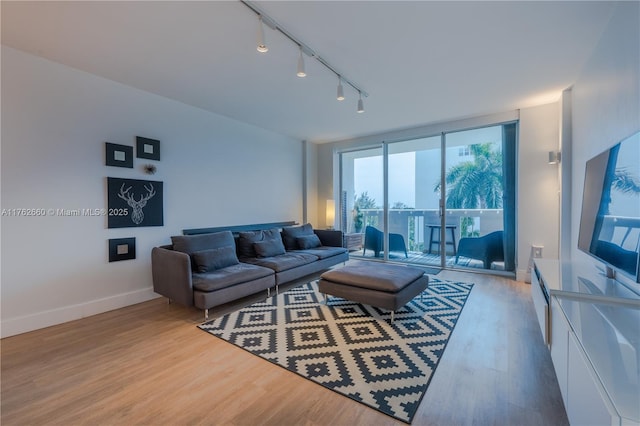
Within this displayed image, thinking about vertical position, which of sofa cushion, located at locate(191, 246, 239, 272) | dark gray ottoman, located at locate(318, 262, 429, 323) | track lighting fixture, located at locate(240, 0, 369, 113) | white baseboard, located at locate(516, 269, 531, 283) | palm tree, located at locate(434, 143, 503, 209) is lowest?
white baseboard, located at locate(516, 269, 531, 283)

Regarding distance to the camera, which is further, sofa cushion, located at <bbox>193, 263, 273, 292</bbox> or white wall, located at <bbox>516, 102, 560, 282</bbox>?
white wall, located at <bbox>516, 102, 560, 282</bbox>

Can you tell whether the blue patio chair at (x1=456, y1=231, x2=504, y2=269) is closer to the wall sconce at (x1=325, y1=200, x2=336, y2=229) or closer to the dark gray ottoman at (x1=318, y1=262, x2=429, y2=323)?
the dark gray ottoman at (x1=318, y1=262, x2=429, y2=323)

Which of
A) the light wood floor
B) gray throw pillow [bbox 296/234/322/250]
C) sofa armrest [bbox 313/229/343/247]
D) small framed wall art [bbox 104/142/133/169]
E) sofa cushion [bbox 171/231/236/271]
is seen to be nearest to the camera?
the light wood floor

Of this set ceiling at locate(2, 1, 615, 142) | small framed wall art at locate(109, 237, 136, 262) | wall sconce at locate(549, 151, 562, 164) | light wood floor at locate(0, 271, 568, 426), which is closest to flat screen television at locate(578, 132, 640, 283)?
light wood floor at locate(0, 271, 568, 426)

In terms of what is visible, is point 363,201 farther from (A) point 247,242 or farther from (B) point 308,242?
(A) point 247,242

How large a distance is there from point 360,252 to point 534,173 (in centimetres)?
341

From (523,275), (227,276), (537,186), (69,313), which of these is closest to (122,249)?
(69,313)

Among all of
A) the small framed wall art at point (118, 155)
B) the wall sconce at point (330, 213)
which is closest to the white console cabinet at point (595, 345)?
the small framed wall art at point (118, 155)

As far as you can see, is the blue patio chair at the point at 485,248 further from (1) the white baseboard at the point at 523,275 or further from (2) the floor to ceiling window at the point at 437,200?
(1) the white baseboard at the point at 523,275

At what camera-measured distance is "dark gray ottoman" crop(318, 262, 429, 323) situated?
2.71 meters

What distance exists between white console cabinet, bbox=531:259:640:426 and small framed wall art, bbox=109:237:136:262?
158 inches

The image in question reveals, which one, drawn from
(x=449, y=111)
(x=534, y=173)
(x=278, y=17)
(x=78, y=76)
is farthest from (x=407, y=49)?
(x=78, y=76)

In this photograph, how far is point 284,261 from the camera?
152 inches

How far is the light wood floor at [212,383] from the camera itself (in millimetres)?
1558
